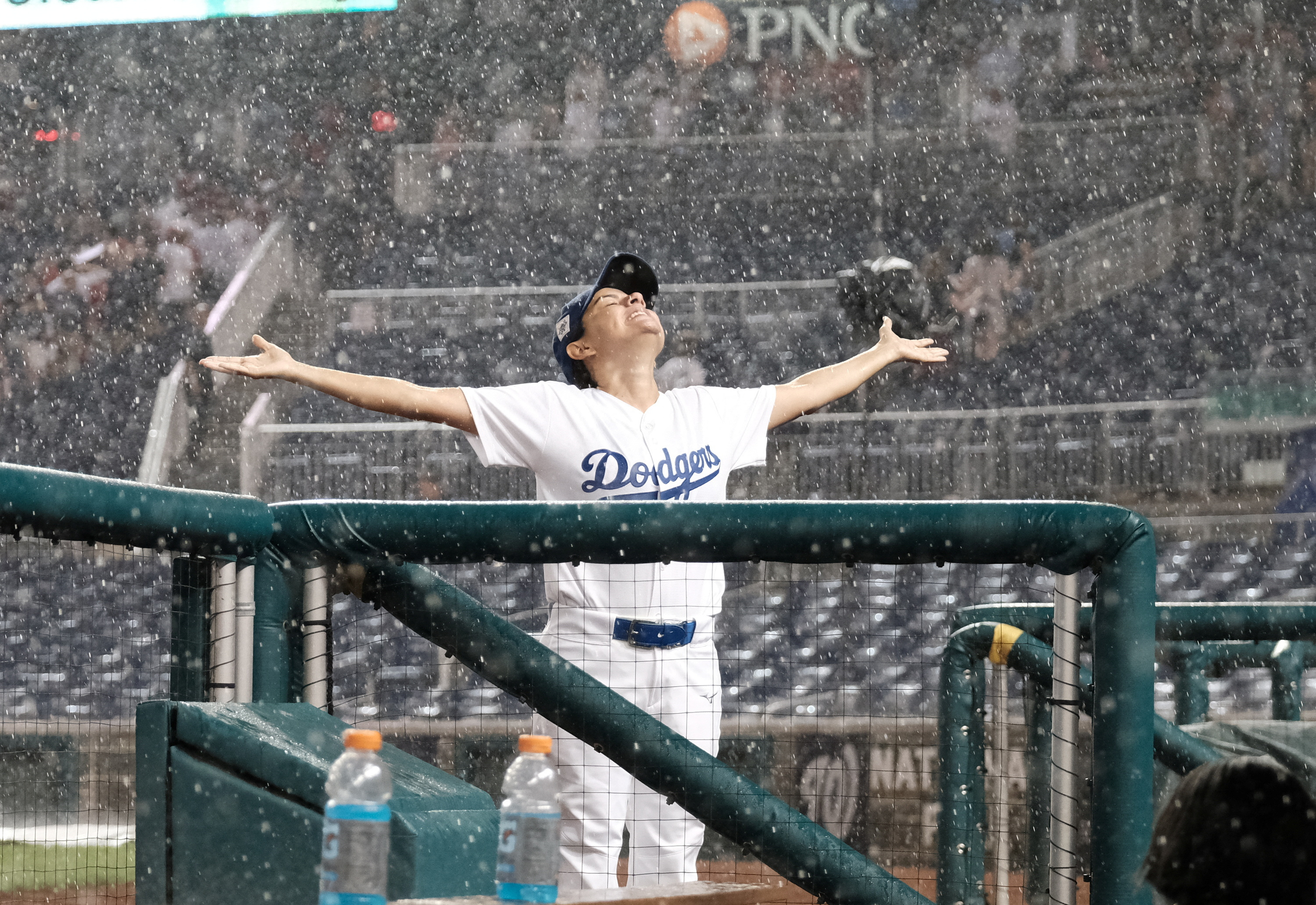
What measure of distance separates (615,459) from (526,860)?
3.46 feet

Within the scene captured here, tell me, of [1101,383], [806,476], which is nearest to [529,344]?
[806,476]

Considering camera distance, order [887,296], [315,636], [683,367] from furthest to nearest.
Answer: [683,367]
[887,296]
[315,636]

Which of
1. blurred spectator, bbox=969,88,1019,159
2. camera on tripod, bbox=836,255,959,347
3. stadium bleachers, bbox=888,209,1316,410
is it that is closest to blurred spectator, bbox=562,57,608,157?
blurred spectator, bbox=969,88,1019,159

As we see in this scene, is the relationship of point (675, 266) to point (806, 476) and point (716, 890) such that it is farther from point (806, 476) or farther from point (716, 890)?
point (716, 890)

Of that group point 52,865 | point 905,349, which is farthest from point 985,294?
point 905,349

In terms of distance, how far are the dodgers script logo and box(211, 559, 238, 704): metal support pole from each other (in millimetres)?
679

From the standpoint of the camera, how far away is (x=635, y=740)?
1752mm

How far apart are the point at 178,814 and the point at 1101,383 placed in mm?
10932

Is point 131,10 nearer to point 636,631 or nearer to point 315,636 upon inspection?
point 636,631

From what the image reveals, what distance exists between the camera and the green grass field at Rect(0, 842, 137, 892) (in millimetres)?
5090

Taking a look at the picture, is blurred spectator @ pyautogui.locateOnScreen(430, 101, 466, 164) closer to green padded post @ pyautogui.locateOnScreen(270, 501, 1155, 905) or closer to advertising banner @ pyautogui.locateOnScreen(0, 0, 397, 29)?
advertising banner @ pyautogui.locateOnScreen(0, 0, 397, 29)

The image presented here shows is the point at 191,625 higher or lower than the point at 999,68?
lower

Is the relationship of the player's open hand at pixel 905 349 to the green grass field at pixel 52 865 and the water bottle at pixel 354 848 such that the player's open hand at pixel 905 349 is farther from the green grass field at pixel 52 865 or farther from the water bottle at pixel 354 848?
the green grass field at pixel 52 865

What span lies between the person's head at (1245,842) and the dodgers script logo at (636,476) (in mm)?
1247
